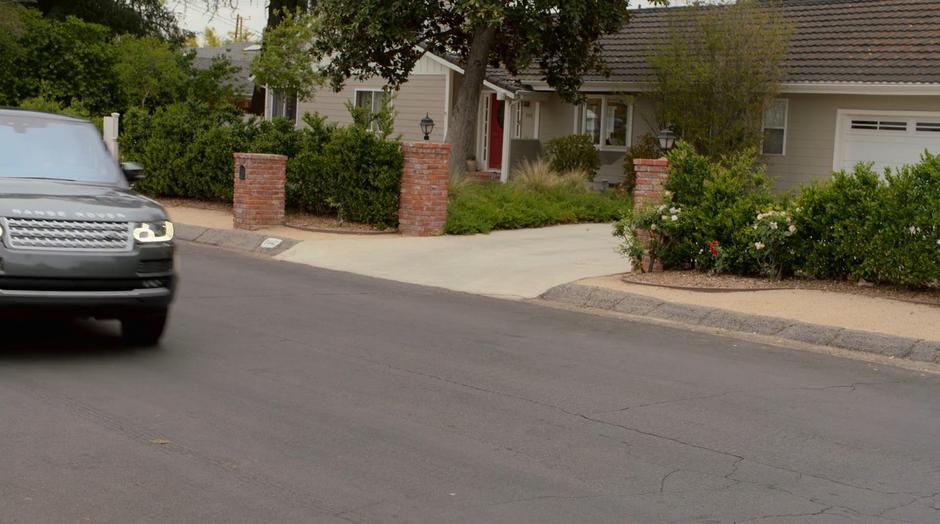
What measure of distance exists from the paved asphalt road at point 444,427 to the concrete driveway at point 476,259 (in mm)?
3818

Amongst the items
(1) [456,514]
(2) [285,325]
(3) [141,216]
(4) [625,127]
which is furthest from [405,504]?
(4) [625,127]

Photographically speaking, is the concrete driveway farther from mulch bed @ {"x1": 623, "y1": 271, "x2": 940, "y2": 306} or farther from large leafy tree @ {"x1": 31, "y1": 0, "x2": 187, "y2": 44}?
large leafy tree @ {"x1": 31, "y1": 0, "x2": 187, "y2": 44}

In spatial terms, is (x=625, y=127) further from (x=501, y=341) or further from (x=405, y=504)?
(x=405, y=504)

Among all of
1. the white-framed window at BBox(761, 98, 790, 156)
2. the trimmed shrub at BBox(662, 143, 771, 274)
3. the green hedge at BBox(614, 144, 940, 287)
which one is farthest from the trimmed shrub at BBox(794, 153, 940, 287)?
the white-framed window at BBox(761, 98, 790, 156)

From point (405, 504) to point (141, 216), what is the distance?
4260mm

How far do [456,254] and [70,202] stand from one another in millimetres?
9358

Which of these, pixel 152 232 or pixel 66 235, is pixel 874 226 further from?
pixel 66 235

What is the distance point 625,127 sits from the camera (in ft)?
98.8

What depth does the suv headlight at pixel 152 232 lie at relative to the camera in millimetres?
9164

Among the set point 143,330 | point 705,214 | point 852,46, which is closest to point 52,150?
point 143,330

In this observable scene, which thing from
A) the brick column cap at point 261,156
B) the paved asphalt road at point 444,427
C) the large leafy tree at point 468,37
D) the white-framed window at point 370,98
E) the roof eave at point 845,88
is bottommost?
the paved asphalt road at point 444,427

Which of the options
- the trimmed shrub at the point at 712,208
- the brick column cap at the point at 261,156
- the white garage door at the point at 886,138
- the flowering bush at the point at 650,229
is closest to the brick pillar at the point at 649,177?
the flowering bush at the point at 650,229

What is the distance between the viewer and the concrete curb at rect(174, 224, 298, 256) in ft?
61.4

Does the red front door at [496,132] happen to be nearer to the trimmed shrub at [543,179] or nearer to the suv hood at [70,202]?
the trimmed shrub at [543,179]
